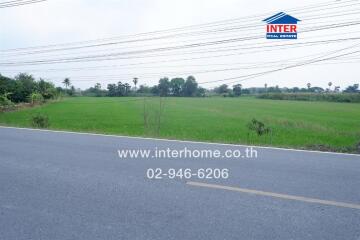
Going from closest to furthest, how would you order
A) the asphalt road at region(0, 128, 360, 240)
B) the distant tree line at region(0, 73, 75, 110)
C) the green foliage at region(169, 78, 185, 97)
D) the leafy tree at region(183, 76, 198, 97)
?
1. the asphalt road at region(0, 128, 360, 240)
2. the green foliage at region(169, 78, 185, 97)
3. the leafy tree at region(183, 76, 198, 97)
4. the distant tree line at region(0, 73, 75, 110)

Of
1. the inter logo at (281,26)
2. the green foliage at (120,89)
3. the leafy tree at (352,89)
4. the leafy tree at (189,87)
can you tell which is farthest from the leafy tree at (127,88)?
the leafy tree at (352,89)

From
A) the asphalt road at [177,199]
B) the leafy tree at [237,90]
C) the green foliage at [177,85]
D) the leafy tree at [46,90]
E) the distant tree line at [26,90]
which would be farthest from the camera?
the leafy tree at [237,90]

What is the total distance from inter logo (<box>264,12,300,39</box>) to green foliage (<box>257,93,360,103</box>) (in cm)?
5794

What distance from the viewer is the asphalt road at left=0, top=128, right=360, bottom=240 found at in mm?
3141

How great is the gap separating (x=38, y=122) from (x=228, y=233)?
1348cm

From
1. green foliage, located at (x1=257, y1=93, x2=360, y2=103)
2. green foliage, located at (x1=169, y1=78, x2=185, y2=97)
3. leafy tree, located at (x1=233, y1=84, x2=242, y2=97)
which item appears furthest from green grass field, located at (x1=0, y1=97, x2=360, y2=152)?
leafy tree, located at (x1=233, y1=84, x2=242, y2=97)

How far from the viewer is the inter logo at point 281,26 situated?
1254cm

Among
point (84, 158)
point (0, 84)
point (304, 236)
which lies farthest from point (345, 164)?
point (0, 84)

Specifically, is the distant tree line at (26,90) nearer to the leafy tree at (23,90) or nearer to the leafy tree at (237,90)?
the leafy tree at (23,90)

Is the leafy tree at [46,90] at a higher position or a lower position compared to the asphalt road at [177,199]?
higher

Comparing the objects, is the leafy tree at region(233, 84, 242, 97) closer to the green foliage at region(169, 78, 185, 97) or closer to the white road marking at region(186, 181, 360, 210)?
the green foliage at region(169, 78, 185, 97)

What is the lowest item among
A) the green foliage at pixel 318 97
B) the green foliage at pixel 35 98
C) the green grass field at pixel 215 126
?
the green grass field at pixel 215 126

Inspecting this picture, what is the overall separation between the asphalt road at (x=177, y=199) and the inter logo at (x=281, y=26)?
7625mm

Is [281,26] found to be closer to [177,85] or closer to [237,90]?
[177,85]
